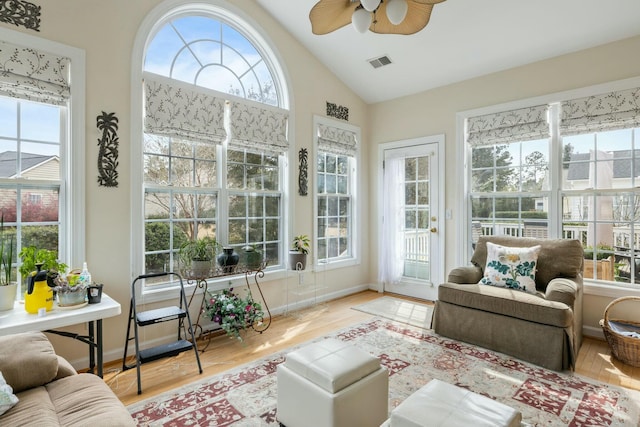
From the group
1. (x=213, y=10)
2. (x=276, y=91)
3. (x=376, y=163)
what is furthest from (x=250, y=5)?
(x=376, y=163)

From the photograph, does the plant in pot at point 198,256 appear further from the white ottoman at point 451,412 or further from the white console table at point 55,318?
the white ottoman at point 451,412

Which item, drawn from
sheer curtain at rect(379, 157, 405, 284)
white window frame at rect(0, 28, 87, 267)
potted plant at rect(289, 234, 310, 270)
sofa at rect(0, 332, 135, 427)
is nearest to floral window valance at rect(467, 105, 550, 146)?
sheer curtain at rect(379, 157, 405, 284)

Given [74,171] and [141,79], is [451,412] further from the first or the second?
[141,79]

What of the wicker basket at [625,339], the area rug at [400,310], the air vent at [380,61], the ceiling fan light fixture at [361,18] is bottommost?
the area rug at [400,310]

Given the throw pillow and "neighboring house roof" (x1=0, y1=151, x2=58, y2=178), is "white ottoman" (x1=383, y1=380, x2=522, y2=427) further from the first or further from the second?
"neighboring house roof" (x1=0, y1=151, x2=58, y2=178)

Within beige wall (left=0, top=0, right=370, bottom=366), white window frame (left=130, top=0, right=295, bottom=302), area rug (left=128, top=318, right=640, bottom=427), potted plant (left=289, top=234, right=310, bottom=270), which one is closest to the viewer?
area rug (left=128, top=318, right=640, bottom=427)

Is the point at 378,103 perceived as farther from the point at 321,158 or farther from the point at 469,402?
the point at 469,402

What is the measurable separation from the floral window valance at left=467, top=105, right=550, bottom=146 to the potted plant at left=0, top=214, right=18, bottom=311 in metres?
4.55

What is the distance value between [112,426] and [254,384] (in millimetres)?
1283

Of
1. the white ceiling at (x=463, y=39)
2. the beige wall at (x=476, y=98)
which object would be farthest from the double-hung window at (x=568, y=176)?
the white ceiling at (x=463, y=39)

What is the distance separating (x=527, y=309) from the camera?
2896 millimetres

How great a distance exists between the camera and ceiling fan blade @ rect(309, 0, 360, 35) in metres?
2.23

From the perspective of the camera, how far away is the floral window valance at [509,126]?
148 inches

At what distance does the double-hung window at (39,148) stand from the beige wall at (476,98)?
3.74 meters
